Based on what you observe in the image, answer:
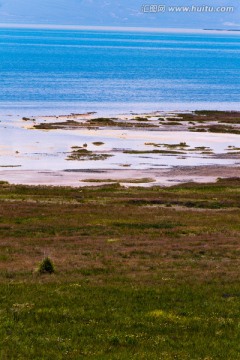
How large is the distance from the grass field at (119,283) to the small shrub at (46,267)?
26 cm

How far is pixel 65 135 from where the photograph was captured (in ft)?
357

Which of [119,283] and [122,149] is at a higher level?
[122,149]

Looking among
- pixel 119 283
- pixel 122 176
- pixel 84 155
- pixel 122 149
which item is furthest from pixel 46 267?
pixel 122 149

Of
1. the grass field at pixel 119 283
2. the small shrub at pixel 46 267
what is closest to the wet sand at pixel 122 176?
the grass field at pixel 119 283

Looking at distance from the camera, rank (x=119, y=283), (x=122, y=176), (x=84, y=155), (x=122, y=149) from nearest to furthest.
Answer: (x=119, y=283) < (x=122, y=176) < (x=84, y=155) < (x=122, y=149)

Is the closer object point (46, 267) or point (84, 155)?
point (46, 267)

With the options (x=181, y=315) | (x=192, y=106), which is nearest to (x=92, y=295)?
(x=181, y=315)

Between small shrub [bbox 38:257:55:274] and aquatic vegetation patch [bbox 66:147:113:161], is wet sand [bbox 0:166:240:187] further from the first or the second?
small shrub [bbox 38:257:55:274]

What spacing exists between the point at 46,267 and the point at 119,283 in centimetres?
307

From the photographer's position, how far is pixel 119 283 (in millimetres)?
25672

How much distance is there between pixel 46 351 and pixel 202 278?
406 inches

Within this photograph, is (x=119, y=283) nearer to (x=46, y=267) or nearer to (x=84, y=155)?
(x=46, y=267)

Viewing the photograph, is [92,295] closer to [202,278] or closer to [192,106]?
[202,278]

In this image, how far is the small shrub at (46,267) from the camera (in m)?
27.1
